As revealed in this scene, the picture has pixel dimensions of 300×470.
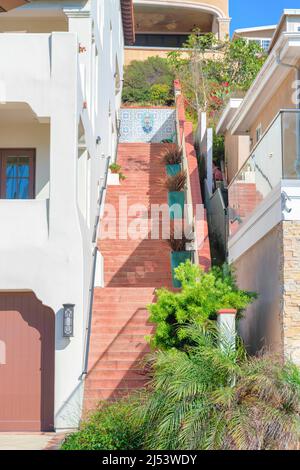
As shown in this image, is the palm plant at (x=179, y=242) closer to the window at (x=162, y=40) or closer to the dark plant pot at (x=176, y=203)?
the dark plant pot at (x=176, y=203)

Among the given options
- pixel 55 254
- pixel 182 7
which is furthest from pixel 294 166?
pixel 182 7

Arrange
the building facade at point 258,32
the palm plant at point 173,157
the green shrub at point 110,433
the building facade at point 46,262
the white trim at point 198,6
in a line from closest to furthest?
the green shrub at point 110,433
the building facade at point 46,262
the palm plant at point 173,157
the building facade at point 258,32
the white trim at point 198,6

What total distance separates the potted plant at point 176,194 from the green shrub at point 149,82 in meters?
13.1

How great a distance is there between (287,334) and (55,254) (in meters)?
5.51

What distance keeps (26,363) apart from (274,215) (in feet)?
19.7

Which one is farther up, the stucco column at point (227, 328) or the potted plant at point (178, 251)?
the potted plant at point (178, 251)

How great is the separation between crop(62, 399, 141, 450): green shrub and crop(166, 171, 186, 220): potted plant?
462 inches

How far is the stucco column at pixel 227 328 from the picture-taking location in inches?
436

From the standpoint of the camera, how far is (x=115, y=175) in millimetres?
25609

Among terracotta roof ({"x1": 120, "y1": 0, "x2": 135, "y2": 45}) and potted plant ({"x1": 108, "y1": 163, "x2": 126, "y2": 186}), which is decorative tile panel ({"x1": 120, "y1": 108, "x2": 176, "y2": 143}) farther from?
potted plant ({"x1": 108, "y1": 163, "x2": 126, "y2": 186})

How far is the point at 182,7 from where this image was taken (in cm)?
4438

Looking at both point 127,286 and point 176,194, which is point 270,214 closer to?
A: point 127,286

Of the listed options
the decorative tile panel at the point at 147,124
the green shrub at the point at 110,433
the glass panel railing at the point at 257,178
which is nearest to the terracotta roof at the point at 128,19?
the decorative tile panel at the point at 147,124
